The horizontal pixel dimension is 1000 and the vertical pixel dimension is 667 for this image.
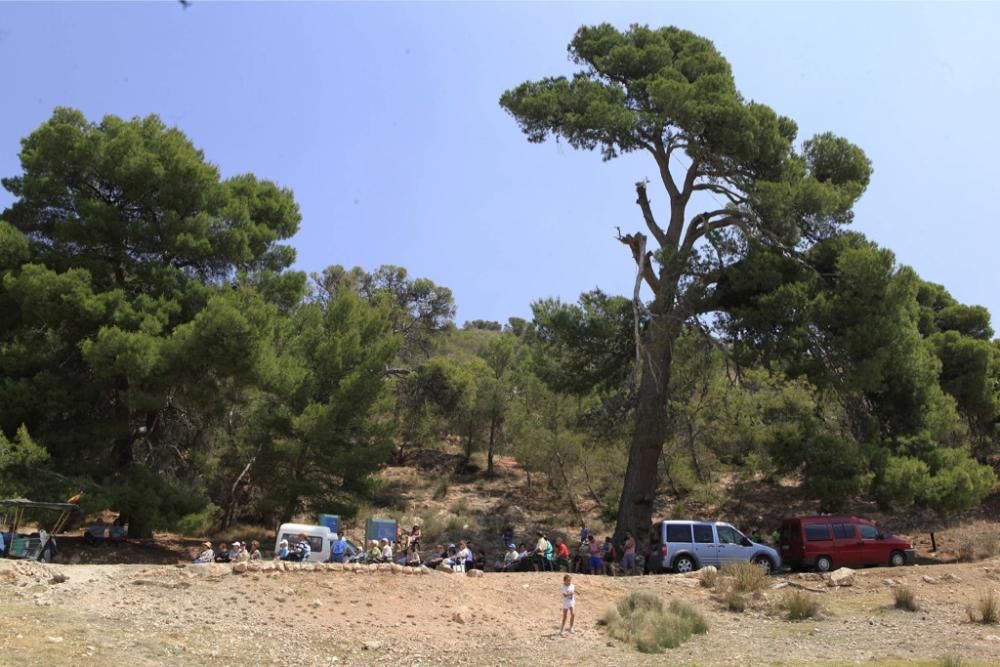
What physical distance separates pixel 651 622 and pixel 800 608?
11.9 ft

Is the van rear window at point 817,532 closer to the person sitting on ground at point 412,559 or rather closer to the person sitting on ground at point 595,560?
the person sitting on ground at point 595,560

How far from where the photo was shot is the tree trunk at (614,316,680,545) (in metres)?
26.3

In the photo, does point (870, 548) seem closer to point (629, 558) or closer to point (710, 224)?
point (629, 558)

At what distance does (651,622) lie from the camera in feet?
55.4

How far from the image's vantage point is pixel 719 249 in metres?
26.9

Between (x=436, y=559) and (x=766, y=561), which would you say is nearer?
(x=436, y=559)

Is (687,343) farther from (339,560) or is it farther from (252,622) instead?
(252,622)

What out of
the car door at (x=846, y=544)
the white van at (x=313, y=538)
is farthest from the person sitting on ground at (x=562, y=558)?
the car door at (x=846, y=544)

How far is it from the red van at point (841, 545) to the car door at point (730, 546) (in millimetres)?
1883

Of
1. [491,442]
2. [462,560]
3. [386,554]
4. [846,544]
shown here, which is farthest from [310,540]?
[491,442]

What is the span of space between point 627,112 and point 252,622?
18220mm

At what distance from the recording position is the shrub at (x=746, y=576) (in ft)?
65.2

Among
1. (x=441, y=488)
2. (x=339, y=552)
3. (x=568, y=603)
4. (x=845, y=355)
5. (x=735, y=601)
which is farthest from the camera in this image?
(x=441, y=488)

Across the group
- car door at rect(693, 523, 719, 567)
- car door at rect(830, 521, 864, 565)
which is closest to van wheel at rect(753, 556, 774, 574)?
car door at rect(693, 523, 719, 567)
